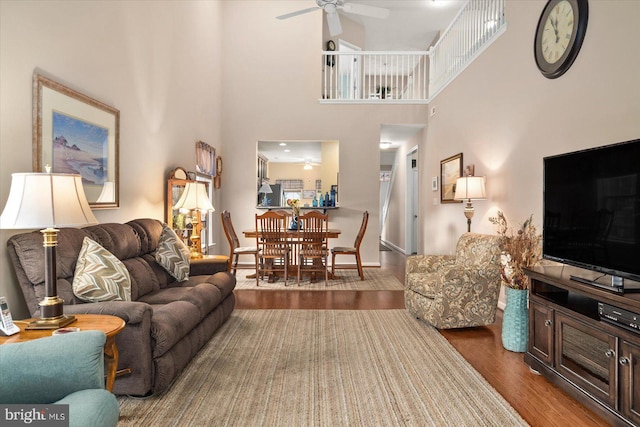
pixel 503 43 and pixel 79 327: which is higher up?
pixel 503 43

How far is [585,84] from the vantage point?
2719mm

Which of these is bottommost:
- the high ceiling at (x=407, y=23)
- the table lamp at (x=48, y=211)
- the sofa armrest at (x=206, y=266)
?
the sofa armrest at (x=206, y=266)

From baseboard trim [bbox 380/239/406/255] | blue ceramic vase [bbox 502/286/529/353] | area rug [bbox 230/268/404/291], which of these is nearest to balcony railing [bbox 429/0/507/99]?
blue ceramic vase [bbox 502/286/529/353]

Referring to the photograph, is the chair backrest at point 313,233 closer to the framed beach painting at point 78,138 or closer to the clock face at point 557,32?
the framed beach painting at point 78,138

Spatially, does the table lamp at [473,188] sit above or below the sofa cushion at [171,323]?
above

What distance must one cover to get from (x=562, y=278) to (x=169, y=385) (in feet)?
8.22

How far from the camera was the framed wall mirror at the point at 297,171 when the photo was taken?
7.91m

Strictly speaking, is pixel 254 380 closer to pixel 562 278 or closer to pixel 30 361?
pixel 30 361

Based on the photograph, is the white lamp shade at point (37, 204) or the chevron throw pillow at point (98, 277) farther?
the chevron throw pillow at point (98, 277)

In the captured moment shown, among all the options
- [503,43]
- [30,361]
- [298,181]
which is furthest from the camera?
[298,181]

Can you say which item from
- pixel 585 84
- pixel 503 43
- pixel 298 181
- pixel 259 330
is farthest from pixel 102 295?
pixel 298 181

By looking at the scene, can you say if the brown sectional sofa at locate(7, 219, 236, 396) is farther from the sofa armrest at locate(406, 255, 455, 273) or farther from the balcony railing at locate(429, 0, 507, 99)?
the balcony railing at locate(429, 0, 507, 99)

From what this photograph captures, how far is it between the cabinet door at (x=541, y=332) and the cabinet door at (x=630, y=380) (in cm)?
52

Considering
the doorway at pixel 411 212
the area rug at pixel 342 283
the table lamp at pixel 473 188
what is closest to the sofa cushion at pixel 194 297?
the area rug at pixel 342 283
